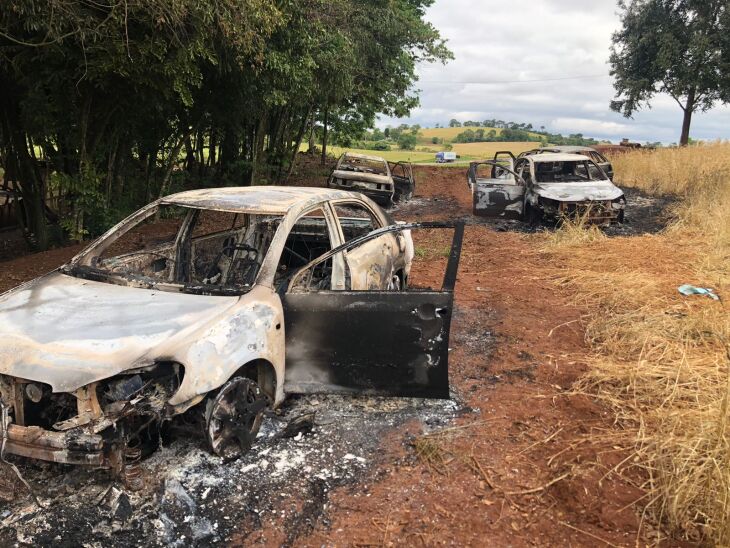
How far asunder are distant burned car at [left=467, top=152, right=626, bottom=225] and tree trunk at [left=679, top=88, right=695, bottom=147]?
19867 millimetres

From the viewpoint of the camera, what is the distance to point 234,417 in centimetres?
324

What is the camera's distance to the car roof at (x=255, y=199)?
4.02 m

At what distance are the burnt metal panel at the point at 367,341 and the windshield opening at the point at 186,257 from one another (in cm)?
50

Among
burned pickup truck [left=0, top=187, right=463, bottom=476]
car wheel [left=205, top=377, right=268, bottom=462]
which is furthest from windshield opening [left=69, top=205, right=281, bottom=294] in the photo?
car wheel [left=205, top=377, right=268, bottom=462]

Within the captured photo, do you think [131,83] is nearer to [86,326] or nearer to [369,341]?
[86,326]

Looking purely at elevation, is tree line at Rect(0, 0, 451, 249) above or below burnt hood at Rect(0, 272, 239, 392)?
above

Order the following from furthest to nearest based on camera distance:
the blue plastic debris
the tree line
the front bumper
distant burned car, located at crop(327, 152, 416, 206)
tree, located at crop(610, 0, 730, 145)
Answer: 1. tree, located at crop(610, 0, 730, 145)
2. distant burned car, located at crop(327, 152, 416, 206)
3. the blue plastic debris
4. the tree line
5. the front bumper

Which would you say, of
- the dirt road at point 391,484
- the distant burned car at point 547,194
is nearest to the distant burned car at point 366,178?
the distant burned car at point 547,194

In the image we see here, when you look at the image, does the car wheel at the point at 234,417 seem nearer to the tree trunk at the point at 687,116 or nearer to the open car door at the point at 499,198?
the open car door at the point at 499,198

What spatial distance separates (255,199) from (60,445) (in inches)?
86.4

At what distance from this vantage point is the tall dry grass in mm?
2865

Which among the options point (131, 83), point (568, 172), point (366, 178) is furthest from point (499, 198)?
point (131, 83)

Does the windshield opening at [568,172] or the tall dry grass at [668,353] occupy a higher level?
the windshield opening at [568,172]

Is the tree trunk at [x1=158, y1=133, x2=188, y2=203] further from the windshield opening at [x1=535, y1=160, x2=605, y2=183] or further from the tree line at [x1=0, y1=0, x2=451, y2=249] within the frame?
the windshield opening at [x1=535, y1=160, x2=605, y2=183]
